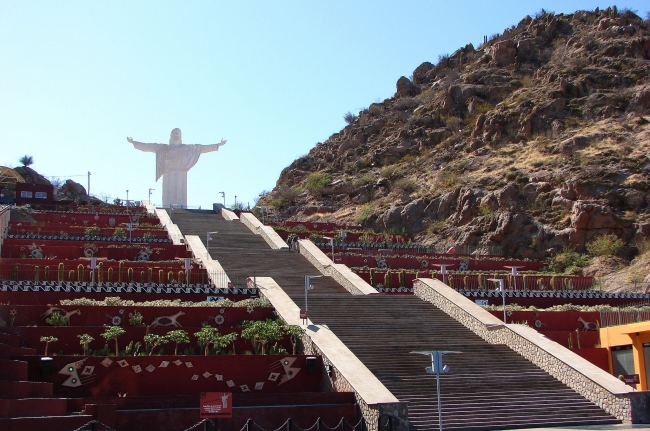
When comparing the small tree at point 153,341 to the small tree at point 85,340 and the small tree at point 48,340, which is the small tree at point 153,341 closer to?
the small tree at point 85,340

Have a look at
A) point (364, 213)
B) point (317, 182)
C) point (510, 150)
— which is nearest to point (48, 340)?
point (364, 213)

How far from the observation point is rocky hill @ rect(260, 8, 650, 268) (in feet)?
128

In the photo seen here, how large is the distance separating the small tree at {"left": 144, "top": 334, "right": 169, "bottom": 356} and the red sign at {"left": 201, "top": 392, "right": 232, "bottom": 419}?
4303 millimetres

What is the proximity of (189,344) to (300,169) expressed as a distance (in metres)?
43.4

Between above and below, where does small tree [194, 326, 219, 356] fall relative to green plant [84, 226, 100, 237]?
below

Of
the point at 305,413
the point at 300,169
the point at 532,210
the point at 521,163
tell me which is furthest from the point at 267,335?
the point at 300,169

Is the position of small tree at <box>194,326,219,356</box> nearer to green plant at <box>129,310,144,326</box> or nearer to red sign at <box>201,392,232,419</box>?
green plant at <box>129,310,144,326</box>

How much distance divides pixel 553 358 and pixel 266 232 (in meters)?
19.6

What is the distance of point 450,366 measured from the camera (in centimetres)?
1936

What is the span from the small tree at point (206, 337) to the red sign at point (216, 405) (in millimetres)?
4273

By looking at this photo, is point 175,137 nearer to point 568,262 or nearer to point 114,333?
point 568,262

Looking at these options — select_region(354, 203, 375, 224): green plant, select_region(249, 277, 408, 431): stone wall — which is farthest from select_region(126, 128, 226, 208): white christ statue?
select_region(249, 277, 408, 431): stone wall

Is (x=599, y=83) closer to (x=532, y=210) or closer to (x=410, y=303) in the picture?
(x=532, y=210)

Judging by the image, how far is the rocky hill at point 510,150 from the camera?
Answer: 39.0 metres
